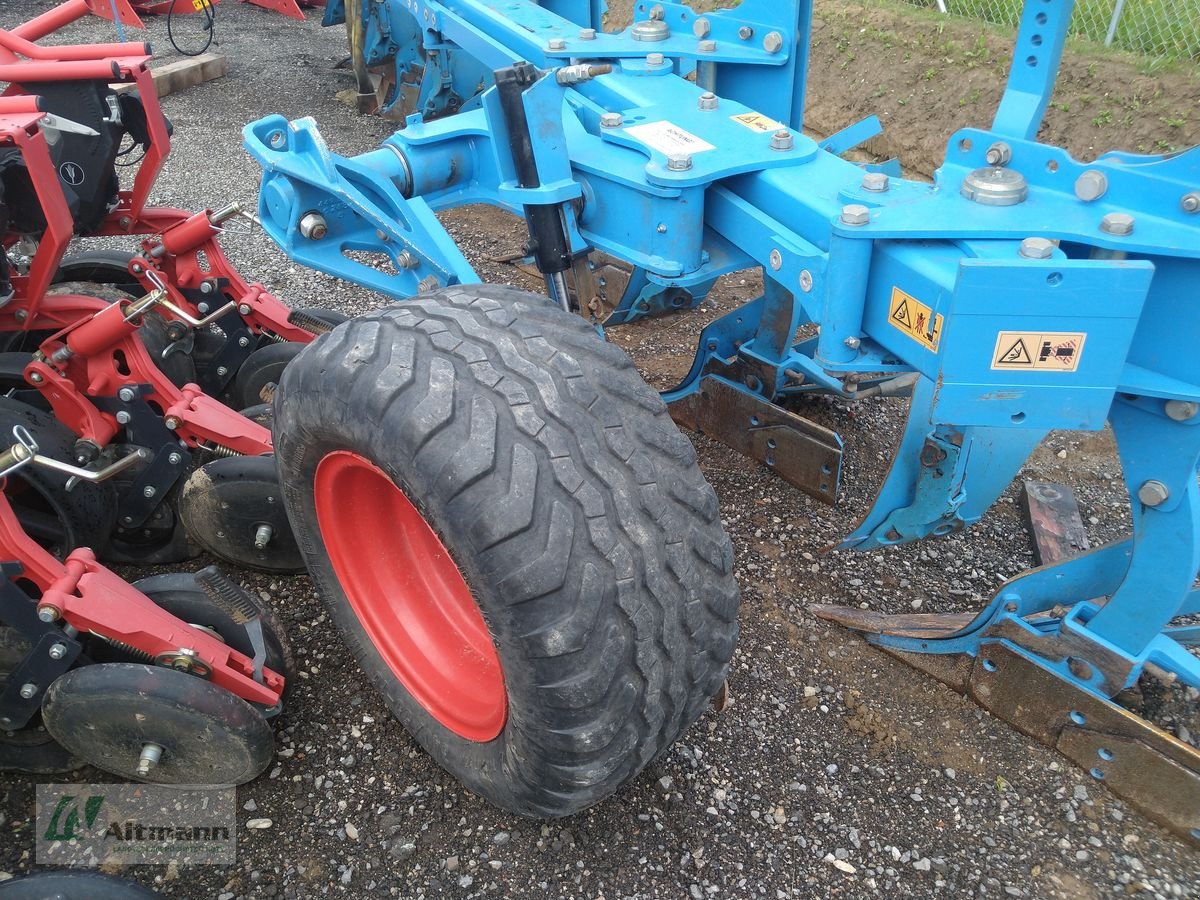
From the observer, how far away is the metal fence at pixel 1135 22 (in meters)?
5.67

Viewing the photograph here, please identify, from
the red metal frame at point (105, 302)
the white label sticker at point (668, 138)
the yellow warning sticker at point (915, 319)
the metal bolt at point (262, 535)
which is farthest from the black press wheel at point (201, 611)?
the yellow warning sticker at point (915, 319)

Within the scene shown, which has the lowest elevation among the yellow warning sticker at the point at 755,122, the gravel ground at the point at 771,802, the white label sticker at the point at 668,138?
the gravel ground at the point at 771,802

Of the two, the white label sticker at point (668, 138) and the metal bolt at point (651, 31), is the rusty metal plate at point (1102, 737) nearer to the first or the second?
the white label sticker at point (668, 138)

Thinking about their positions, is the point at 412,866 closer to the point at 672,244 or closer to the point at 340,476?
the point at 340,476

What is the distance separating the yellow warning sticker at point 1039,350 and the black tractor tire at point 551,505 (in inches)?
24.5

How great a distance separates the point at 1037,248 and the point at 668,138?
1.00 m

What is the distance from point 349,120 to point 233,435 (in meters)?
5.15

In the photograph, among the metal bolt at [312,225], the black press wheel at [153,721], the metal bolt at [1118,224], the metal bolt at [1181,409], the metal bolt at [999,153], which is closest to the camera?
the metal bolt at [1118,224]

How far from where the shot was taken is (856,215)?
1945mm

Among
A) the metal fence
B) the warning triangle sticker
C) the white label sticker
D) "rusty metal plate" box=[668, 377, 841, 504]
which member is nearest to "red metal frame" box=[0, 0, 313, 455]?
the white label sticker

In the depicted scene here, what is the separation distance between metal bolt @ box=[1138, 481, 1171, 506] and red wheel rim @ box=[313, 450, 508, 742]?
1529 mm

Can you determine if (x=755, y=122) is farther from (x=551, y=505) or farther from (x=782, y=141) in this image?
(x=551, y=505)

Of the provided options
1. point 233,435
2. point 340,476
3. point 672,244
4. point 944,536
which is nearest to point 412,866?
point 340,476

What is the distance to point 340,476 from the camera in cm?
220
